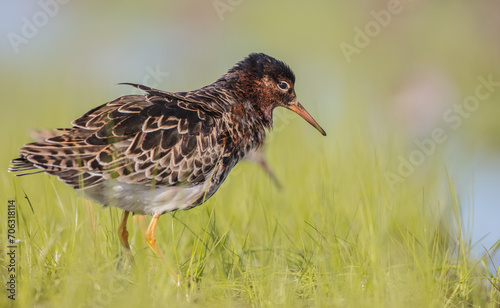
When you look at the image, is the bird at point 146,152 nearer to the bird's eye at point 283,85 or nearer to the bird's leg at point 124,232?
the bird's leg at point 124,232

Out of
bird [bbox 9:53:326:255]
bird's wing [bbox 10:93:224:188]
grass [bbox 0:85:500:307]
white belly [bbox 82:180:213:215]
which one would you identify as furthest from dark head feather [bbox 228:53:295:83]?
white belly [bbox 82:180:213:215]

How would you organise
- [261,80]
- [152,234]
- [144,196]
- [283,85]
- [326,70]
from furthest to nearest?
[326,70] < [283,85] < [261,80] < [152,234] < [144,196]

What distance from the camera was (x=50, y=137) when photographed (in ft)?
20.1

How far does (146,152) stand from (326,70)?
8547 millimetres

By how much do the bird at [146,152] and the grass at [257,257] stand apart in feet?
0.67

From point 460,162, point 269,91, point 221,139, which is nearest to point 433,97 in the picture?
point 460,162

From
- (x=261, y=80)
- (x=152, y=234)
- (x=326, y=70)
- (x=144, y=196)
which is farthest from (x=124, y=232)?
(x=326, y=70)

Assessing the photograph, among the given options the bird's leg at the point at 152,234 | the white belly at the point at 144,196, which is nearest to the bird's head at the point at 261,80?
the white belly at the point at 144,196

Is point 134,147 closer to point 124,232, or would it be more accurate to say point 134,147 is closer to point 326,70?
point 124,232

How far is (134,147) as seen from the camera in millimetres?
6078

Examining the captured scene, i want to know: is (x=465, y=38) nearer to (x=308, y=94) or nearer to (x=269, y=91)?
(x=308, y=94)

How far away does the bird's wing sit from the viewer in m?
5.97

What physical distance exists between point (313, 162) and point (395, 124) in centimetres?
265

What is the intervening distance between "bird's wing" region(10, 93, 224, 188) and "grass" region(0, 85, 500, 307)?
1.09ft
